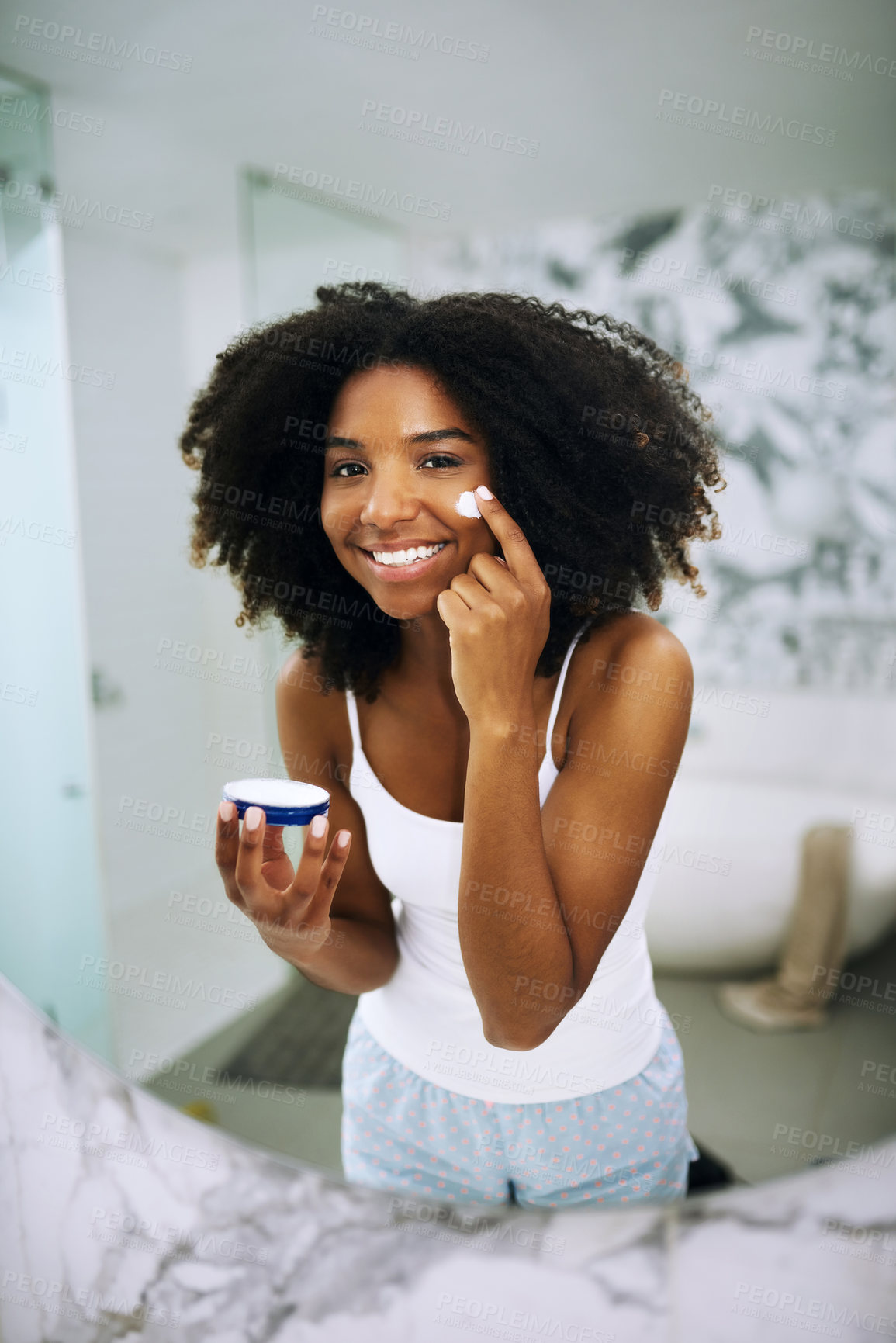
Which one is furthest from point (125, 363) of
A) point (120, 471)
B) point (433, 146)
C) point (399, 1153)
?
point (399, 1153)

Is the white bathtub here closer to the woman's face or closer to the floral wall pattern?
the floral wall pattern

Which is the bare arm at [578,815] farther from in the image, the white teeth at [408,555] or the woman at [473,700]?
the white teeth at [408,555]

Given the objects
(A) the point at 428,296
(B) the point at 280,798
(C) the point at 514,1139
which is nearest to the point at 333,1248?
(C) the point at 514,1139

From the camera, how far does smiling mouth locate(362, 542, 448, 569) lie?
54cm

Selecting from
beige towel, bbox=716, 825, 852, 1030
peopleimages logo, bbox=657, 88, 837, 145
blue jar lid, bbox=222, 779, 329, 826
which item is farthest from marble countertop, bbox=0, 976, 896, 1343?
peopleimages logo, bbox=657, 88, 837, 145

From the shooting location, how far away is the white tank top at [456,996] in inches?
22.9

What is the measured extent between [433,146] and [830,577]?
39cm

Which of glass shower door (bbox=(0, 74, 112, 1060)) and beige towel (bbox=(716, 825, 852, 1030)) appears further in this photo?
glass shower door (bbox=(0, 74, 112, 1060))

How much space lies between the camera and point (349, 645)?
2.00 ft

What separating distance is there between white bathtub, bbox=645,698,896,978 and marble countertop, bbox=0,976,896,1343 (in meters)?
0.21

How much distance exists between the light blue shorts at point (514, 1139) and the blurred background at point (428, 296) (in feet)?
0.09

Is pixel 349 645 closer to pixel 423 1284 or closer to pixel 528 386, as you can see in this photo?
pixel 528 386

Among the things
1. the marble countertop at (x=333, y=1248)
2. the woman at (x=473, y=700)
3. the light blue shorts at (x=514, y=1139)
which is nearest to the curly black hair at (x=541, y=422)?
the woman at (x=473, y=700)

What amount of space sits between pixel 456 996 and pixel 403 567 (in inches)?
12.6
